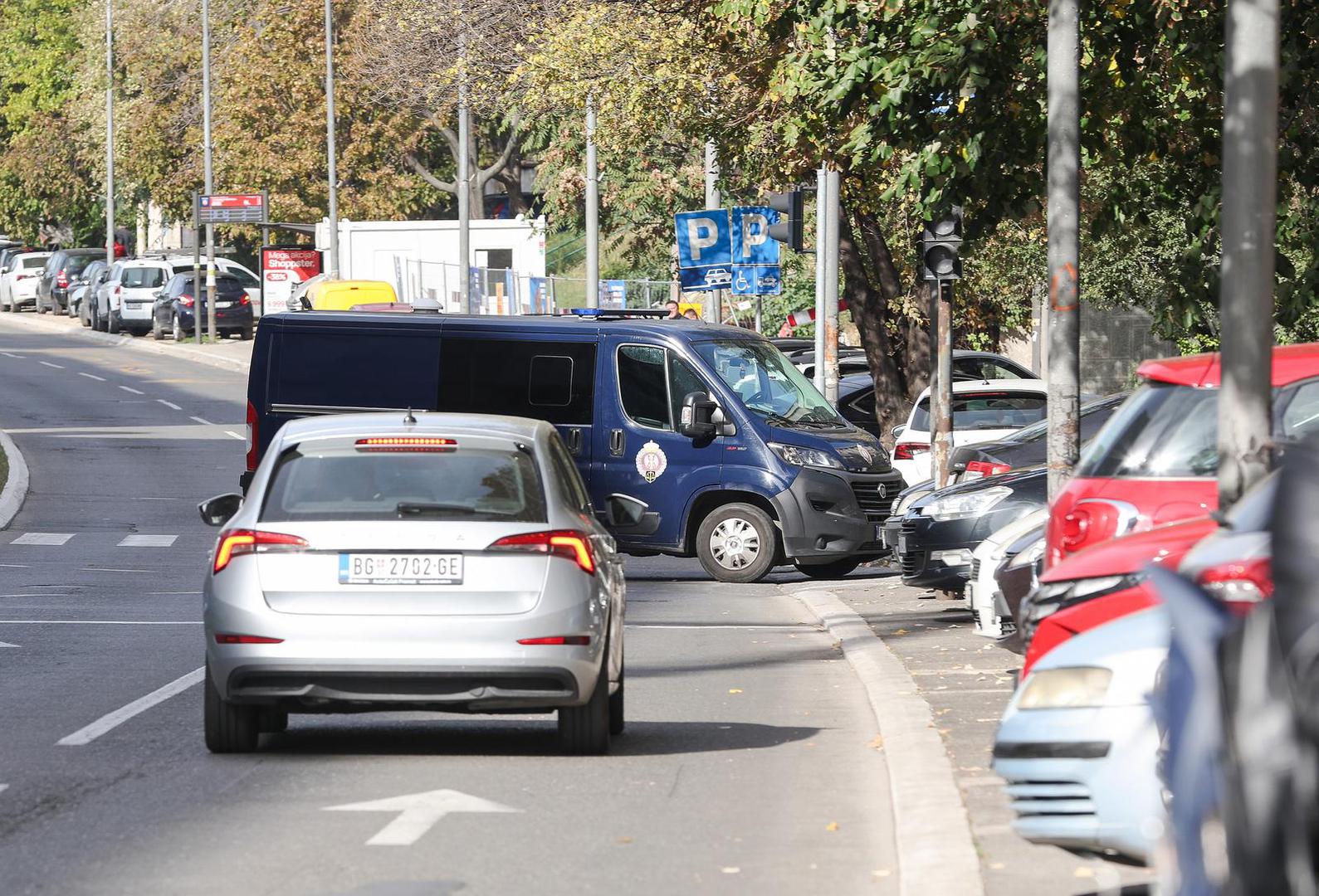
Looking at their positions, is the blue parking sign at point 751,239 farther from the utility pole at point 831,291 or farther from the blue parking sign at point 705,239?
the utility pole at point 831,291

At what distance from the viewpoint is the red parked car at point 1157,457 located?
9320 millimetres

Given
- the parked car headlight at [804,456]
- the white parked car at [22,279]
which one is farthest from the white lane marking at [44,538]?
the white parked car at [22,279]

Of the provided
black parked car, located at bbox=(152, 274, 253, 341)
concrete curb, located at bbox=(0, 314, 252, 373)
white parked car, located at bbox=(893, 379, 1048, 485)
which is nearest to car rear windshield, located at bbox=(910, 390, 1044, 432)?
white parked car, located at bbox=(893, 379, 1048, 485)

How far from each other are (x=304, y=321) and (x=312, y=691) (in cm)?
1143

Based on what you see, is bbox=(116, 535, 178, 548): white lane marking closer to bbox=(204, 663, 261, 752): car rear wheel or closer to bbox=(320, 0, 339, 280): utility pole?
bbox=(204, 663, 261, 752): car rear wheel

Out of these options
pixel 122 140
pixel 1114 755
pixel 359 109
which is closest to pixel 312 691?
pixel 1114 755

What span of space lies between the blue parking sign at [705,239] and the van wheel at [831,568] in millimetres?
9577

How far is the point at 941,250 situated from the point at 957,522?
3.25m

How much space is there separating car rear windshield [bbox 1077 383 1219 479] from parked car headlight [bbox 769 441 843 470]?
1055 cm

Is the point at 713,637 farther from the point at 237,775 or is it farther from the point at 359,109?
the point at 359,109

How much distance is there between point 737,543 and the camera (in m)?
20.3

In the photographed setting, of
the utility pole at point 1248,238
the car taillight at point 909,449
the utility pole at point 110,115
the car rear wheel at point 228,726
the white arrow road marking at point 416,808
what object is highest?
the utility pole at point 110,115

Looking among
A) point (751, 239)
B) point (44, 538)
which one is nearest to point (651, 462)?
point (44, 538)

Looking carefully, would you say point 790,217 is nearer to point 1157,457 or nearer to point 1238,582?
point 1157,457
